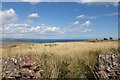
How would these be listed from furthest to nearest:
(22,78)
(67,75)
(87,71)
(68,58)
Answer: (68,58) < (87,71) < (67,75) < (22,78)

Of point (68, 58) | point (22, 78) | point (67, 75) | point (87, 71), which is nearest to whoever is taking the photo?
point (22, 78)

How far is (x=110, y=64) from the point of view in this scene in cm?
506

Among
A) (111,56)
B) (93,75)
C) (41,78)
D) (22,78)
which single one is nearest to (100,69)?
(93,75)

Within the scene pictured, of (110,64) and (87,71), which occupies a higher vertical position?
(110,64)

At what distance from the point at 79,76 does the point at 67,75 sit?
59 centimetres

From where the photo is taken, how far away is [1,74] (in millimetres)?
4832

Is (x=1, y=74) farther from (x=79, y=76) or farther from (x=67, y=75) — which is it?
(x=79, y=76)

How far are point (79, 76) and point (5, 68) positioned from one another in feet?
11.9

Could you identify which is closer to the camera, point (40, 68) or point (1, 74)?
point (1, 74)

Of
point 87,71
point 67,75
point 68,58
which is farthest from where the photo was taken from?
point 68,58

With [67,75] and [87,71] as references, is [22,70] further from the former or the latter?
[87,71]

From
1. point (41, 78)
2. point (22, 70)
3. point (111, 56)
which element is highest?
point (111, 56)

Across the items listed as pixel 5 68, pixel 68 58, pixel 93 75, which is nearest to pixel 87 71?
pixel 93 75

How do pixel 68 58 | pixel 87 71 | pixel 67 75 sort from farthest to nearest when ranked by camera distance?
1. pixel 68 58
2. pixel 87 71
3. pixel 67 75
